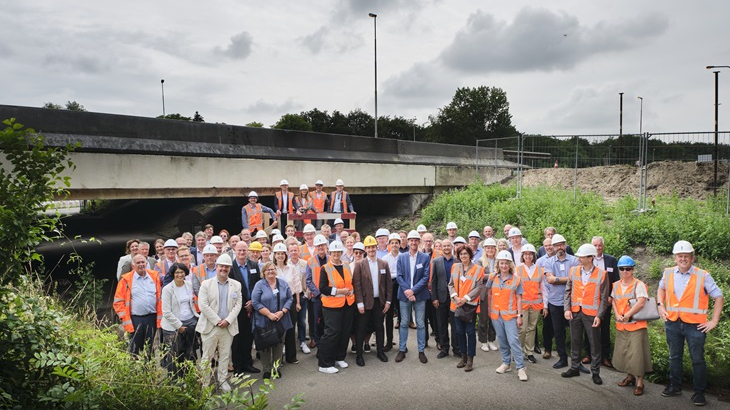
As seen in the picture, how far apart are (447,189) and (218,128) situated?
9.88m

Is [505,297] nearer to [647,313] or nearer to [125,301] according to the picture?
[647,313]

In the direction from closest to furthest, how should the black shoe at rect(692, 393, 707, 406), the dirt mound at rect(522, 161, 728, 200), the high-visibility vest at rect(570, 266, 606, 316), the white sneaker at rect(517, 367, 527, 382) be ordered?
the black shoe at rect(692, 393, 707, 406) < the white sneaker at rect(517, 367, 527, 382) < the high-visibility vest at rect(570, 266, 606, 316) < the dirt mound at rect(522, 161, 728, 200)

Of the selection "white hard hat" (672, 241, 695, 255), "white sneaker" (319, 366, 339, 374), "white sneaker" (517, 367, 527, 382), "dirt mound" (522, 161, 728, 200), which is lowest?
"white sneaker" (319, 366, 339, 374)

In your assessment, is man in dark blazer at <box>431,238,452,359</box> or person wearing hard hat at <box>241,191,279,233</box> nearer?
man in dark blazer at <box>431,238,452,359</box>

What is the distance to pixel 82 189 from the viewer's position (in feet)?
37.5

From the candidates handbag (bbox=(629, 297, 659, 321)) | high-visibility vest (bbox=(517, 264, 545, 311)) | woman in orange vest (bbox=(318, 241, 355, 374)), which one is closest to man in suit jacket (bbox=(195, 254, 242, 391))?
woman in orange vest (bbox=(318, 241, 355, 374))

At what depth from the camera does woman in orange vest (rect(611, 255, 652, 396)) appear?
21.6 feet

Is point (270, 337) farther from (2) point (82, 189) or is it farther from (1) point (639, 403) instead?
(2) point (82, 189)

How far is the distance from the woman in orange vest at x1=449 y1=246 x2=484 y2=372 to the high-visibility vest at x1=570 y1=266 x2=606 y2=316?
135 cm

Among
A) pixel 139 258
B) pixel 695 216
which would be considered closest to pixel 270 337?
pixel 139 258

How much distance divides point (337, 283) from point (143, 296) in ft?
9.06

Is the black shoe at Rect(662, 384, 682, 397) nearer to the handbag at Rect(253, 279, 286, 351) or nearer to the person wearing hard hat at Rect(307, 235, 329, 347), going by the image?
the person wearing hard hat at Rect(307, 235, 329, 347)

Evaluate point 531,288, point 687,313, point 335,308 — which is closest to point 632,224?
point 531,288

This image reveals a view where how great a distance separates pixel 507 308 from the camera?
7219 mm
